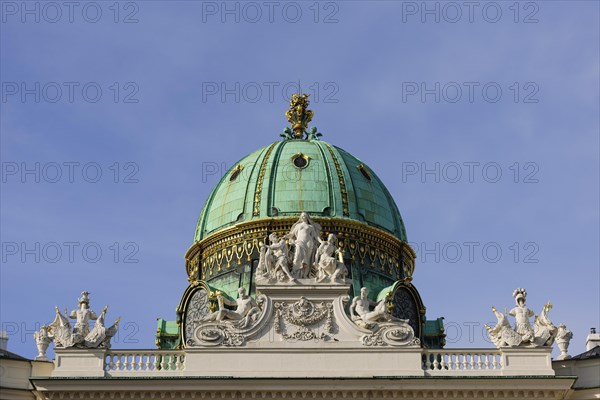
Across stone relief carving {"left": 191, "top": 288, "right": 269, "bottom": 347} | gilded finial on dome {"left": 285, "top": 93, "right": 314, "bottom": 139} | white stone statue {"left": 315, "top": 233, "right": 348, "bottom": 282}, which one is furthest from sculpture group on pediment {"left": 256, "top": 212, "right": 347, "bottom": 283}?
gilded finial on dome {"left": 285, "top": 93, "right": 314, "bottom": 139}

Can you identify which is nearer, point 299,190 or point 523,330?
point 523,330

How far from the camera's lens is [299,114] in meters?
57.8

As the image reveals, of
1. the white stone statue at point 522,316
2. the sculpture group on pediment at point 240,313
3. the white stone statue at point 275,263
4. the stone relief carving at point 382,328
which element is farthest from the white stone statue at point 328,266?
the white stone statue at point 522,316

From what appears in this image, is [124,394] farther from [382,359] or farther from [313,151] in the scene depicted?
[313,151]

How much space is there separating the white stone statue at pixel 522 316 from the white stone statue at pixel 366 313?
3.55 meters

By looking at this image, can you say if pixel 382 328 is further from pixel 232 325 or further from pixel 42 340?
pixel 42 340

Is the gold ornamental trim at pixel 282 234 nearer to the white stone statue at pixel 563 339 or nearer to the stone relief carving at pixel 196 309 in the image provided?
the stone relief carving at pixel 196 309

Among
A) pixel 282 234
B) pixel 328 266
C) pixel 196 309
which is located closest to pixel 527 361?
pixel 328 266

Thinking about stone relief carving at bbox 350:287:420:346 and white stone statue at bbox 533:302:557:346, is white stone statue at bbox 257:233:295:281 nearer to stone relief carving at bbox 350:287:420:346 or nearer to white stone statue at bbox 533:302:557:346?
stone relief carving at bbox 350:287:420:346

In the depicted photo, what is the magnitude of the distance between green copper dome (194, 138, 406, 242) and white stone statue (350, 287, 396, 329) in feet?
22.5

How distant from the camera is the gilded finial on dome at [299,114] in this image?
57.7 metres

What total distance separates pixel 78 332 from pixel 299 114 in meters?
14.5

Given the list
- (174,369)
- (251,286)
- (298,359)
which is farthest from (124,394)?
(251,286)

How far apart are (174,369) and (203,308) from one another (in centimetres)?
649
